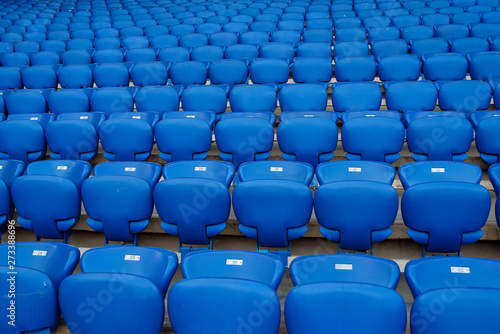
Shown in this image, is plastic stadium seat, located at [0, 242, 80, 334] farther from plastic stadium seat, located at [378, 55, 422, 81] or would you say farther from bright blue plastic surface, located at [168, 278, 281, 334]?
plastic stadium seat, located at [378, 55, 422, 81]

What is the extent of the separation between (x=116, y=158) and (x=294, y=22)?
3.12 meters

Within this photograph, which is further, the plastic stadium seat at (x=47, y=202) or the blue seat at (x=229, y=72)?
the blue seat at (x=229, y=72)

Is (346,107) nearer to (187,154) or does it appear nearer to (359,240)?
(187,154)

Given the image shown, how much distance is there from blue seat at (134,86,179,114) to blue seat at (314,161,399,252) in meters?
1.79

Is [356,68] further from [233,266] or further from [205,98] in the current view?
[233,266]

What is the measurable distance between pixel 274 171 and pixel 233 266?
2.38 ft

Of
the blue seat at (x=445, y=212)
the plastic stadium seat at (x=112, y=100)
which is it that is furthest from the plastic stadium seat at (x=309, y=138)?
the plastic stadium seat at (x=112, y=100)

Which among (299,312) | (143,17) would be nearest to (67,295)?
(299,312)

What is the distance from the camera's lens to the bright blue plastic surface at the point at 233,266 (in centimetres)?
144

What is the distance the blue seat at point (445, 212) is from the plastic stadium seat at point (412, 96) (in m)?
1.36

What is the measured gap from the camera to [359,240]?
1.83 meters

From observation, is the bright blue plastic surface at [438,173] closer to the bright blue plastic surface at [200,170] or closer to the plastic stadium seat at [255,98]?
the bright blue plastic surface at [200,170]

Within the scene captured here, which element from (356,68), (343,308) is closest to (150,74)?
(356,68)

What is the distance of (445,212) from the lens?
5.68ft
